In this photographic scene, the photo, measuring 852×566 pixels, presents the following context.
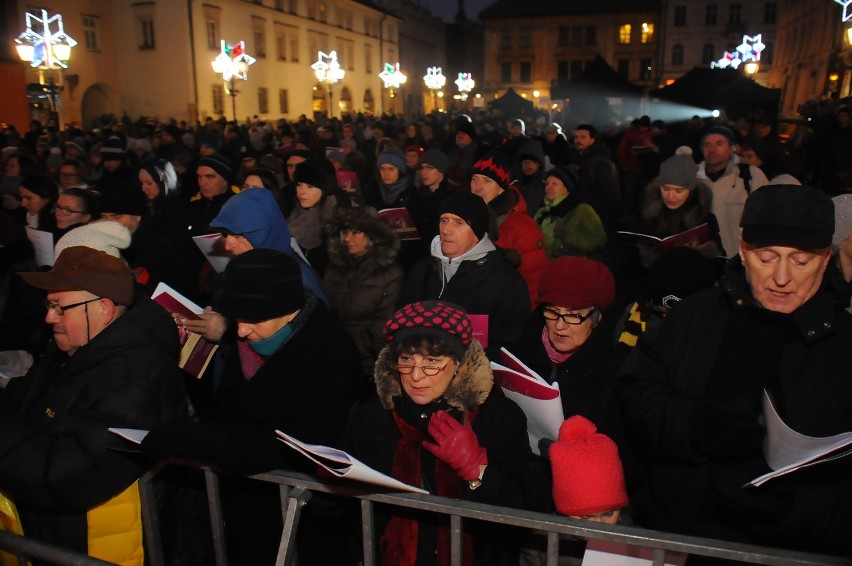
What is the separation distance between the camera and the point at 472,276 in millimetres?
3979

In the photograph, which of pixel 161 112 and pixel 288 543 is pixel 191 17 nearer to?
pixel 161 112

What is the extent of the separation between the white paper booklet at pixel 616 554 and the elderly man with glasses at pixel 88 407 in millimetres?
1580

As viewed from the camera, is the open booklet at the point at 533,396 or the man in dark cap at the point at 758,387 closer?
the man in dark cap at the point at 758,387

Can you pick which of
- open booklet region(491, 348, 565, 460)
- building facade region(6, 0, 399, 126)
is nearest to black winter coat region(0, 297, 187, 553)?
open booklet region(491, 348, 565, 460)

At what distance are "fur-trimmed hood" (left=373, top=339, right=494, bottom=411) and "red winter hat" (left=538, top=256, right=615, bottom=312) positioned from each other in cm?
63

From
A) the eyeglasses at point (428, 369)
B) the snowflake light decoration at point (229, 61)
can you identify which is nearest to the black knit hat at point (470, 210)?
the eyeglasses at point (428, 369)

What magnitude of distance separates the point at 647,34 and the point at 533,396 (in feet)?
233

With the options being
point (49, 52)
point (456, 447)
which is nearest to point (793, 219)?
point (456, 447)

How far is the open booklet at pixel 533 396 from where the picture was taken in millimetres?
2408

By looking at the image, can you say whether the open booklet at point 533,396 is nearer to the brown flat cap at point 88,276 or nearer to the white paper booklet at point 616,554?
the white paper booklet at point 616,554

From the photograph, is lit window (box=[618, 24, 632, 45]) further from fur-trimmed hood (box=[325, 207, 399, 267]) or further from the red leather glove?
the red leather glove

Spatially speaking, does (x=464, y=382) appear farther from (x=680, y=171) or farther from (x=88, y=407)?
(x=680, y=171)

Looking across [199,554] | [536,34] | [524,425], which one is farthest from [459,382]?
[536,34]

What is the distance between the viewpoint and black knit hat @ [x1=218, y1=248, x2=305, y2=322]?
2.63 meters
